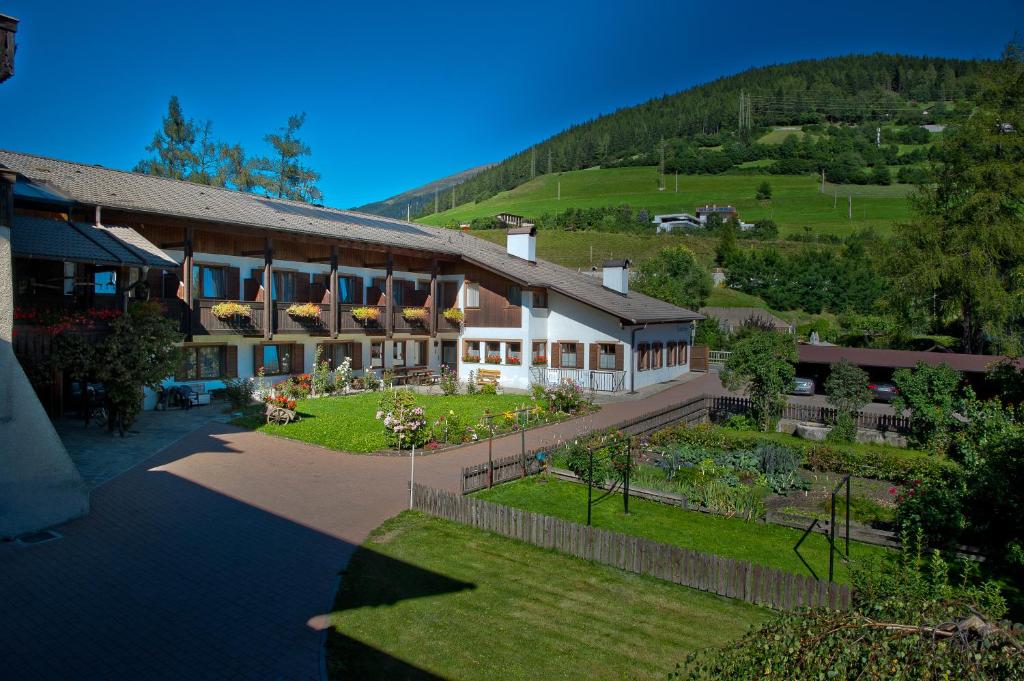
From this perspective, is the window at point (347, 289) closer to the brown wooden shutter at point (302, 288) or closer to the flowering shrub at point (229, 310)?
the brown wooden shutter at point (302, 288)

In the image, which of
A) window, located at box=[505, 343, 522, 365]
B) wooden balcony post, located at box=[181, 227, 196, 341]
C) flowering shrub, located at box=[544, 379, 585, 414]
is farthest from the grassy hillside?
wooden balcony post, located at box=[181, 227, 196, 341]

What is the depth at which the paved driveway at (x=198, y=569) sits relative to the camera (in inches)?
296

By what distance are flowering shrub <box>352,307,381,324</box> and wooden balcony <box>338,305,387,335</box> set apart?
0.09 metres

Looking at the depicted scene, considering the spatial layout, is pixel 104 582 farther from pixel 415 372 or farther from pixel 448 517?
pixel 415 372

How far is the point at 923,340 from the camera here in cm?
3891

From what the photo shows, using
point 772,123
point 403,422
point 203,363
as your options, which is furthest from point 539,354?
point 772,123

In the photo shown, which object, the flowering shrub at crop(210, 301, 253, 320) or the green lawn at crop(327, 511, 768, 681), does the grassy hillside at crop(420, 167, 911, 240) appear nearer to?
the flowering shrub at crop(210, 301, 253, 320)

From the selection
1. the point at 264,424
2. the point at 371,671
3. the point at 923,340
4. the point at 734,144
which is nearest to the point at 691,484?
the point at 371,671

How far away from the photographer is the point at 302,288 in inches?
1085

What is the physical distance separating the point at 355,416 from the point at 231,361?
6.57 meters

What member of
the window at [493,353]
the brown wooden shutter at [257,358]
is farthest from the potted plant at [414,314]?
the brown wooden shutter at [257,358]

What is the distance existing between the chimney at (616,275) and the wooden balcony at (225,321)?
17808 millimetres

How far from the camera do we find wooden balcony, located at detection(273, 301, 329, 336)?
25828mm

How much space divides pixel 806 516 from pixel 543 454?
20.0 ft
